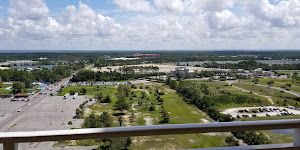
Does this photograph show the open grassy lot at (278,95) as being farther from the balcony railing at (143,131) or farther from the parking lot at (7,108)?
the parking lot at (7,108)

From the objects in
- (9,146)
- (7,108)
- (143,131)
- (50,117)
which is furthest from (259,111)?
(7,108)

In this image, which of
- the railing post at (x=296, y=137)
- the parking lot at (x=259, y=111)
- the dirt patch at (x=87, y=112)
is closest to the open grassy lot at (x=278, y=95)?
the parking lot at (x=259, y=111)

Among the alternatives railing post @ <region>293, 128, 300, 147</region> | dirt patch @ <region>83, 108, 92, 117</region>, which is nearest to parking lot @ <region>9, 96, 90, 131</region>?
dirt patch @ <region>83, 108, 92, 117</region>

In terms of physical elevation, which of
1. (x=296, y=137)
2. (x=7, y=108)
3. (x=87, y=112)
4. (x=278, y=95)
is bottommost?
(x=87, y=112)

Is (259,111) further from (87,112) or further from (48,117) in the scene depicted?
(48,117)

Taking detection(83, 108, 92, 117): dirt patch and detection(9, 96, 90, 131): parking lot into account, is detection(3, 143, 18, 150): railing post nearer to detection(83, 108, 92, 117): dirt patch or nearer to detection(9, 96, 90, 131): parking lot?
detection(9, 96, 90, 131): parking lot
